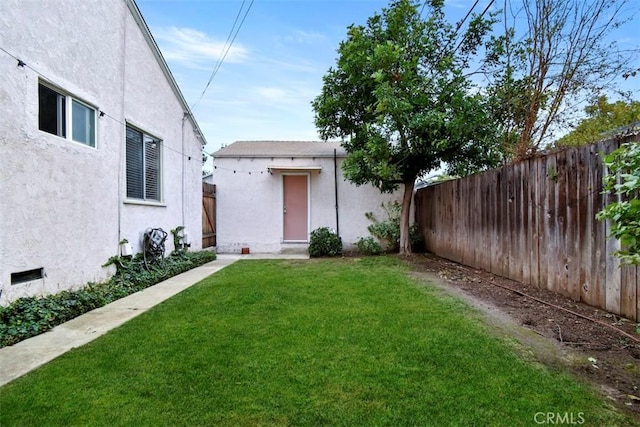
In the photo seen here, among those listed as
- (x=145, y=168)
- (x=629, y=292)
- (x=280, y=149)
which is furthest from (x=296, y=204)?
(x=629, y=292)

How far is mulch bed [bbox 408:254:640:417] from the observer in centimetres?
238

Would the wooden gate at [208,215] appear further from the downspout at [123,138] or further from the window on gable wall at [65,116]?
the window on gable wall at [65,116]

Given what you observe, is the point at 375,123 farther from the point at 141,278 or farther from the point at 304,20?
the point at 141,278

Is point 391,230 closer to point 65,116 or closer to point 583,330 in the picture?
point 583,330

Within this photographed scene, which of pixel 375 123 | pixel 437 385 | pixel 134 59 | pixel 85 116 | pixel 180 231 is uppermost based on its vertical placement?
pixel 134 59

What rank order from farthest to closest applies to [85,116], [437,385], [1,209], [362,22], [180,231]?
[180,231]
[362,22]
[85,116]
[1,209]
[437,385]

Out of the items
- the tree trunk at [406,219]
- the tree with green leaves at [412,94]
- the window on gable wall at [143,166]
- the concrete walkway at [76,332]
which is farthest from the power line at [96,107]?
the tree trunk at [406,219]

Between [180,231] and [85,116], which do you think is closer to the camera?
[85,116]

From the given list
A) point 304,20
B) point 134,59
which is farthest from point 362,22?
point 134,59

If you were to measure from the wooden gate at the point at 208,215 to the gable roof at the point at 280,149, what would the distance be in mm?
1112

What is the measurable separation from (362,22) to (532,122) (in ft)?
14.0

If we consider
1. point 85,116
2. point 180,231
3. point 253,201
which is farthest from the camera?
point 253,201

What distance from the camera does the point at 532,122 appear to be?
728 cm

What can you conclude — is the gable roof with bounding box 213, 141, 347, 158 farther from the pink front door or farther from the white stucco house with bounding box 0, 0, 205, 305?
the white stucco house with bounding box 0, 0, 205, 305
